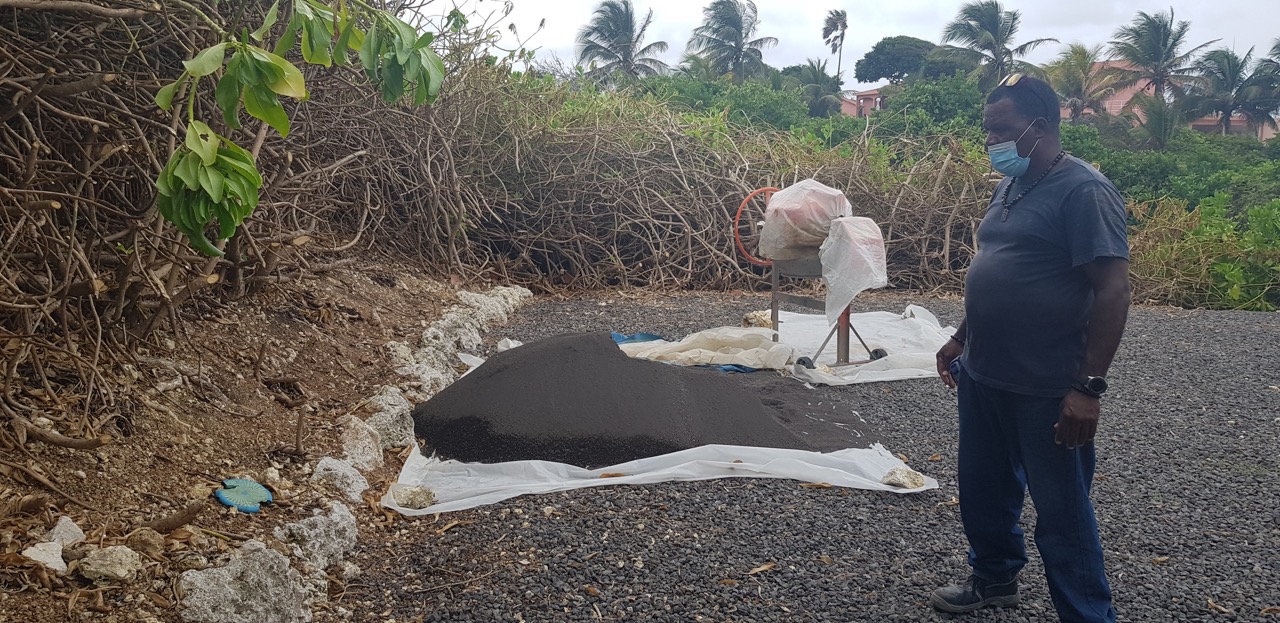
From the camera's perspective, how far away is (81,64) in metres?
2.76

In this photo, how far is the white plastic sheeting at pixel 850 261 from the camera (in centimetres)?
494

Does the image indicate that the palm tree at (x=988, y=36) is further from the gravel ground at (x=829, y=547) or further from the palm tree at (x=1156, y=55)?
the gravel ground at (x=829, y=547)

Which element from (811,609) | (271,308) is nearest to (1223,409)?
(811,609)

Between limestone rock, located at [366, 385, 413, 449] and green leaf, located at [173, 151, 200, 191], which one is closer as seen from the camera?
green leaf, located at [173, 151, 200, 191]

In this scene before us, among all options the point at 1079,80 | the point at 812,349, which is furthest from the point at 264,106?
the point at 1079,80

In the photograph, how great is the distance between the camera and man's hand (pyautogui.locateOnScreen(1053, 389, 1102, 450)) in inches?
73.0

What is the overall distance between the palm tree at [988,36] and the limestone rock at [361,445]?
35.4 m

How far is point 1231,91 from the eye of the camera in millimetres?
31891

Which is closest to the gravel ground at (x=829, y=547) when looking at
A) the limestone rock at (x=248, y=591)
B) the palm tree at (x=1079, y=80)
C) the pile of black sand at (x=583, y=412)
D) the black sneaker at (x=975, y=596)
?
the black sneaker at (x=975, y=596)

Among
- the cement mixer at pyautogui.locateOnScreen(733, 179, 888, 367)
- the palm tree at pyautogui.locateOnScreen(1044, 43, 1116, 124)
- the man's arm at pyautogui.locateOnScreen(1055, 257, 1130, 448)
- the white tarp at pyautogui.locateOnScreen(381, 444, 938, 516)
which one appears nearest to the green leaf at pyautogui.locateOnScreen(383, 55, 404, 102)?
the man's arm at pyautogui.locateOnScreen(1055, 257, 1130, 448)

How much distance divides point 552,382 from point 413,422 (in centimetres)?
65

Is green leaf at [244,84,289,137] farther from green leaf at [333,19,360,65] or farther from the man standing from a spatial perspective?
the man standing

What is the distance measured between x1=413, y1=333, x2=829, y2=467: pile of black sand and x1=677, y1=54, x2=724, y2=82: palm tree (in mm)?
31005

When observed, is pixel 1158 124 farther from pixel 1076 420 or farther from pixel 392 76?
pixel 392 76
